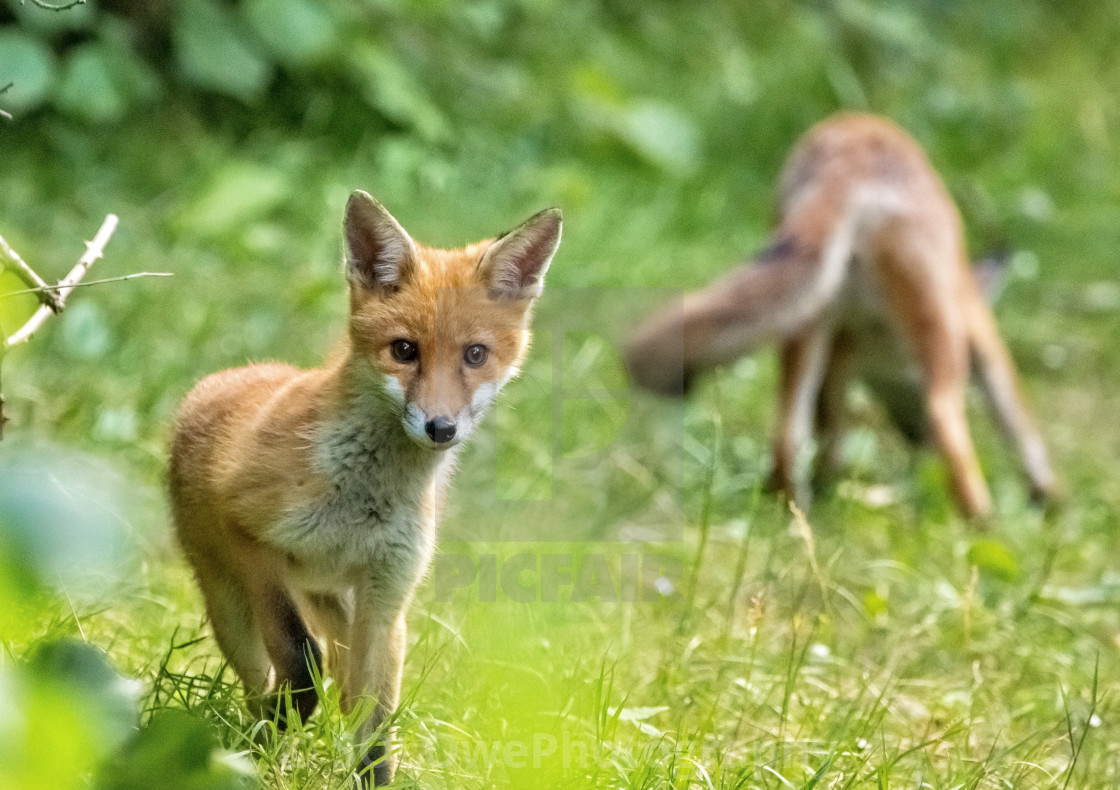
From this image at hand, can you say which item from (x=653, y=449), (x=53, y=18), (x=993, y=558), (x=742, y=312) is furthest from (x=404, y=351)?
(x=53, y=18)

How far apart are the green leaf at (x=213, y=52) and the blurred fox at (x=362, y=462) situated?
4.73 metres

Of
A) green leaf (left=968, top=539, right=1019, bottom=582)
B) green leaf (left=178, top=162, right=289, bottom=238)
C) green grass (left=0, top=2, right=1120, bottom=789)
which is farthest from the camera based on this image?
green leaf (left=178, top=162, right=289, bottom=238)

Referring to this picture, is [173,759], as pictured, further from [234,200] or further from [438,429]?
[234,200]

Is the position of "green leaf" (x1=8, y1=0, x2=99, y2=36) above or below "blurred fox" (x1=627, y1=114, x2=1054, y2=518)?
above

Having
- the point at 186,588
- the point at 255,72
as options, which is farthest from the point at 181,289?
the point at 186,588

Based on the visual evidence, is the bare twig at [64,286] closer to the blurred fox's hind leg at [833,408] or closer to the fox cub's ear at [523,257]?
the fox cub's ear at [523,257]

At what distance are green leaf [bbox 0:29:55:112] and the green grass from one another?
1.78 feet

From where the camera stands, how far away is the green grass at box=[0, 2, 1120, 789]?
10.3 feet

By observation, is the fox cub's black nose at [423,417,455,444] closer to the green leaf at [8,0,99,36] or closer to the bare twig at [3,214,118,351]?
the bare twig at [3,214,118,351]

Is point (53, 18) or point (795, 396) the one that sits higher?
point (53, 18)

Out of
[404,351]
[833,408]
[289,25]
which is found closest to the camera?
[404,351]

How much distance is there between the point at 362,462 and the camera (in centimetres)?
288

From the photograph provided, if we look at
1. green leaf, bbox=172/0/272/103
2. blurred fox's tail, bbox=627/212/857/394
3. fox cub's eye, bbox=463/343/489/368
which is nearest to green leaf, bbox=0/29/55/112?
green leaf, bbox=172/0/272/103

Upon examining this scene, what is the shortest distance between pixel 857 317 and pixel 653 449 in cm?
132
